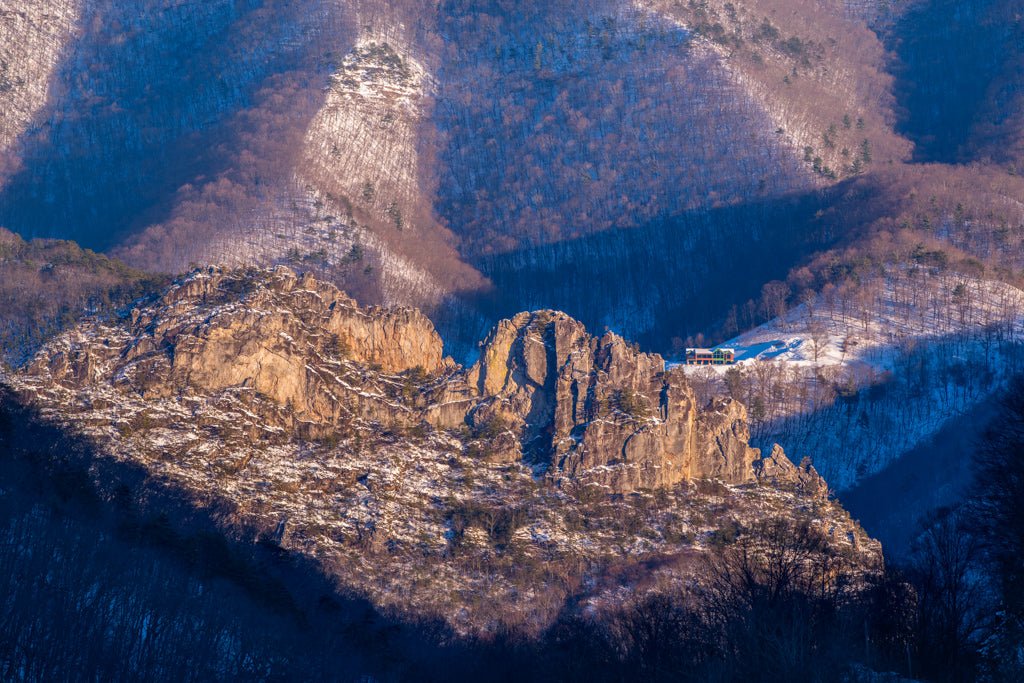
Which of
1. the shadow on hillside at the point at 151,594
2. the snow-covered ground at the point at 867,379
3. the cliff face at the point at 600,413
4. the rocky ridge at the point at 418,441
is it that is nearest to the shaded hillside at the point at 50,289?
the rocky ridge at the point at 418,441

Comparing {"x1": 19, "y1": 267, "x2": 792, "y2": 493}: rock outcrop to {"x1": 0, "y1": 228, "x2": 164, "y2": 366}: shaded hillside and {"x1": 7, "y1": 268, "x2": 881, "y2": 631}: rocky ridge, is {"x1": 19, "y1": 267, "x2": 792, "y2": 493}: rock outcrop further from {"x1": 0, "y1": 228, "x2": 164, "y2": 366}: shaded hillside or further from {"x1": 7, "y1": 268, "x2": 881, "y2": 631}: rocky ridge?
{"x1": 0, "y1": 228, "x2": 164, "y2": 366}: shaded hillside

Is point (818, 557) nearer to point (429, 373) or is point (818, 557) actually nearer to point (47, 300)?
point (429, 373)

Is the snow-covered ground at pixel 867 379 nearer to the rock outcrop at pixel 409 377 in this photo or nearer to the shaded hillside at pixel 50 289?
the rock outcrop at pixel 409 377

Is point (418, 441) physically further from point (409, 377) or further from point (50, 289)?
point (50, 289)

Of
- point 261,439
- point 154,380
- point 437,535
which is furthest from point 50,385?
point 437,535

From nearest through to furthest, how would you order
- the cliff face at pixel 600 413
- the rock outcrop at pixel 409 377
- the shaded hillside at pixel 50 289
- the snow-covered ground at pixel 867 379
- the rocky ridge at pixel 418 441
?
the rocky ridge at pixel 418 441
the rock outcrop at pixel 409 377
the shaded hillside at pixel 50 289
the cliff face at pixel 600 413
the snow-covered ground at pixel 867 379

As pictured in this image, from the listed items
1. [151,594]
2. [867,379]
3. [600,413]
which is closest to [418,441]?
[600,413]
